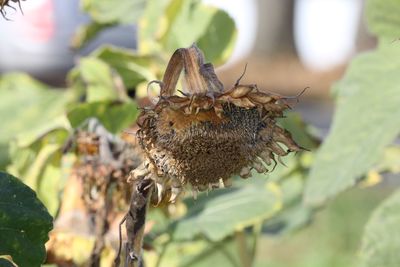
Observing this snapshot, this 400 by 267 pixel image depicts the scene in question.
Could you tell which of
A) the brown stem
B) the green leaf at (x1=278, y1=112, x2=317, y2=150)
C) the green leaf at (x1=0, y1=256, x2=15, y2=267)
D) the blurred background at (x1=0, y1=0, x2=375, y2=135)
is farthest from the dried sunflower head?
the blurred background at (x1=0, y1=0, x2=375, y2=135)

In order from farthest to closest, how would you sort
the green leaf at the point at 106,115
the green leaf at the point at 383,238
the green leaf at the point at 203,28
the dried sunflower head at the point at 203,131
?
the green leaf at the point at 203,28
the green leaf at the point at 106,115
the green leaf at the point at 383,238
the dried sunflower head at the point at 203,131

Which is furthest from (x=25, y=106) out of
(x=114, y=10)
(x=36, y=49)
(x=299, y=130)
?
(x=36, y=49)

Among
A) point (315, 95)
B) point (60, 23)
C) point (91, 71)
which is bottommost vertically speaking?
point (315, 95)

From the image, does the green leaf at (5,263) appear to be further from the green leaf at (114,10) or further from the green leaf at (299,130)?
the green leaf at (114,10)

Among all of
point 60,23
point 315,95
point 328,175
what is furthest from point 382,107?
point 315,95

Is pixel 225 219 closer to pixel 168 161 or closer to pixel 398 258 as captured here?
pixel 398 258

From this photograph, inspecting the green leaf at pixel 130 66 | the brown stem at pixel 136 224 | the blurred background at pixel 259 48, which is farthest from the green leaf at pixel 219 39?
the blurred background at pixel 259 48
